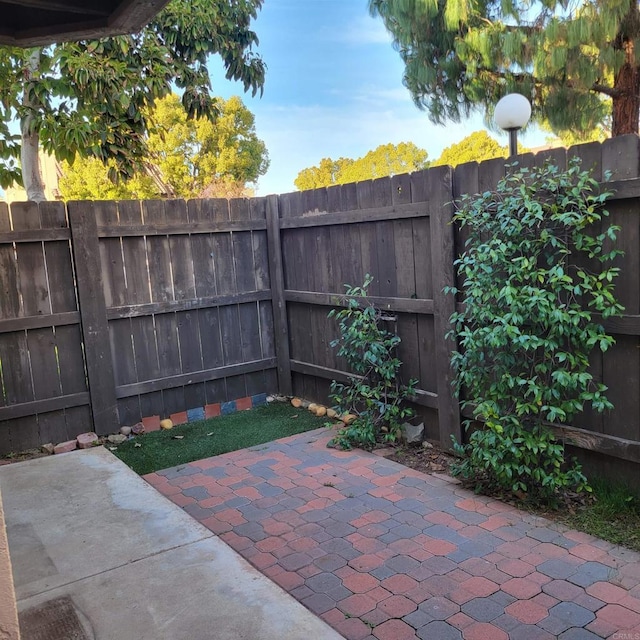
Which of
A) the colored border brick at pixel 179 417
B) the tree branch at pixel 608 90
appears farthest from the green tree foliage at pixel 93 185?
the colored border brick at pixel 179 417

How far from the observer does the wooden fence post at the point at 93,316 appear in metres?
4.61

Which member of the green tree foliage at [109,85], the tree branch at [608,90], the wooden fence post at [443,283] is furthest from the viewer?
the tree branch at [608,90]

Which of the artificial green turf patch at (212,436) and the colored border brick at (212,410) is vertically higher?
the colored border brick at (212,410)

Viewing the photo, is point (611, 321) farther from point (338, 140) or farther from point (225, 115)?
point (338, 140)

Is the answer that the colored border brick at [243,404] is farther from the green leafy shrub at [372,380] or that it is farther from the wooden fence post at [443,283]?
the wooden fence post at [443,283]

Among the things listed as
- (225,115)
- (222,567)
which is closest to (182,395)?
(222,567)

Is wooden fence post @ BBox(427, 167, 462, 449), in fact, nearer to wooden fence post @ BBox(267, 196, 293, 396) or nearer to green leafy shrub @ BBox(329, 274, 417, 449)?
green leafy shrub @ BBox(329, 274, 417, 449)

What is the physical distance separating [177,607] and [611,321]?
7.75ft

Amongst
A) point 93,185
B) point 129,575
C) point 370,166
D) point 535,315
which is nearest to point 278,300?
point 535,315

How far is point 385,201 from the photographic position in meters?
4.27

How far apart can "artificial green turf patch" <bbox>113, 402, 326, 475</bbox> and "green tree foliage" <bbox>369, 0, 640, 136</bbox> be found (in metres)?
4.90

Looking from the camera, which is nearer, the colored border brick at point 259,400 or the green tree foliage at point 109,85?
the green tree foliage at point 109,85

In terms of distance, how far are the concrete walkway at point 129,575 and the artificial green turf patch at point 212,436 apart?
2.50 ft

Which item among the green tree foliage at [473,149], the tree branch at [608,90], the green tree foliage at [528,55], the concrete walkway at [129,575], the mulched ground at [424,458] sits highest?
the green tree foliage at [473,149]
